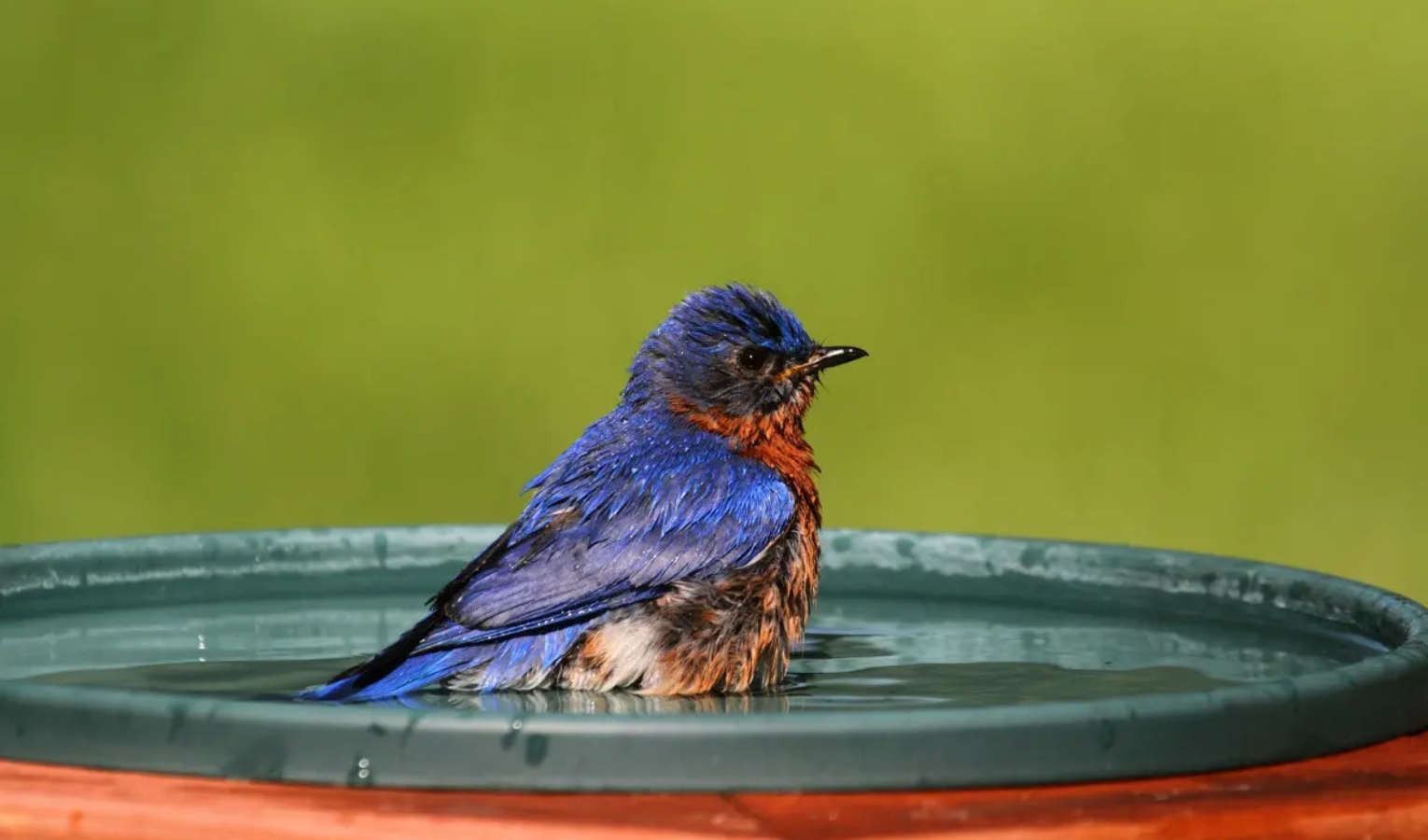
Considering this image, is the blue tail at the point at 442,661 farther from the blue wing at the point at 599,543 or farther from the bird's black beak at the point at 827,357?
the bird's black beak at the point at 827,357

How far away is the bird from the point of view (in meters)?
5.14

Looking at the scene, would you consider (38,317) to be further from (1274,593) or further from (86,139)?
(1274,593)

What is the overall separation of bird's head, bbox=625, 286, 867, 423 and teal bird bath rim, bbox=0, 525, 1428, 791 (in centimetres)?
44

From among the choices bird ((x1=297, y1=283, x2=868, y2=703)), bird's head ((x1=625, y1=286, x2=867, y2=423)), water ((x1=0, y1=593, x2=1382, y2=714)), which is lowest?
water ((x1=0, y1=593, x2=1382, y2=714))

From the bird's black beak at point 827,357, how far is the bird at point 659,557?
0.01 metres

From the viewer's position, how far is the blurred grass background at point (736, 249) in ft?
33.8

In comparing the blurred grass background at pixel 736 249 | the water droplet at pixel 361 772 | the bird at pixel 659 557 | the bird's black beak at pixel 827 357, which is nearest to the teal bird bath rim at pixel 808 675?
the water droplet at pixel 361 772

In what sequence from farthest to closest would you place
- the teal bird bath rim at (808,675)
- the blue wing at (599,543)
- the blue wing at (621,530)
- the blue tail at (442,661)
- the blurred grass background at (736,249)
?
the blurred grass background at (736,249) < the blue wing at (621,530) < the blue wing at (599,543) < the blue tail at (442,661) < the teal bird bath rim at (808,675)

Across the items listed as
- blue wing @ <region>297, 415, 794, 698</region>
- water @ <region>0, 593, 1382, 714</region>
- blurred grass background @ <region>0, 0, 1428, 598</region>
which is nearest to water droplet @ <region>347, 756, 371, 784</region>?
water @ <region>0, 593, 1382, 714</region>

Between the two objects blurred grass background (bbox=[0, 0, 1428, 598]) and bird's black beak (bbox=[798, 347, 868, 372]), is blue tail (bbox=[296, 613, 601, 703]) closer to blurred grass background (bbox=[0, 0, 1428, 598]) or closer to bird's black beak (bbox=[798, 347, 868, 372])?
bird's black beak (bbox=[798, 347, 868, 372])

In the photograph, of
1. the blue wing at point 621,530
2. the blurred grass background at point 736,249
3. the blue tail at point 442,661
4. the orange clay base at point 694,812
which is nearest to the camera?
Answer: the orange clay base at point 694,812

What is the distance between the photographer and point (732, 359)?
6.04m

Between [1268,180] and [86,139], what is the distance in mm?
5086

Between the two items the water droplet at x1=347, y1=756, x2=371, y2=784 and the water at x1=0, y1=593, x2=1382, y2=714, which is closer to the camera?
the water droplet at x1=347, y1=756, x2=371, y2=784
